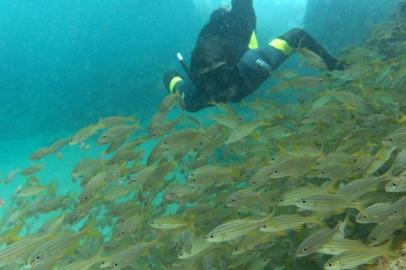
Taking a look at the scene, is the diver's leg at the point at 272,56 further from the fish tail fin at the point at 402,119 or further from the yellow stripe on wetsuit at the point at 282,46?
the fish tail fin at the point at 402,119

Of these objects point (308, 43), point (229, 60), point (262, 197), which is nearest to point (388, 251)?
point (262, 197)

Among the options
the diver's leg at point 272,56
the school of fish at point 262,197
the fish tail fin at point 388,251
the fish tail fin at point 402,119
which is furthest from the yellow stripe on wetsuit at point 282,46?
A: the fish tail fin at point 388,251

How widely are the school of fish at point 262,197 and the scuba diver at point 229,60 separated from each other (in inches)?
38.1

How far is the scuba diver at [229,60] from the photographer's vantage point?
6.82 meters

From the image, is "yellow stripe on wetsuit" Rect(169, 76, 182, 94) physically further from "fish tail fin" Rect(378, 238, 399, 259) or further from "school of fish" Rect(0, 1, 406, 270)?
"fish tail fin" Rect(378, 238, 399, 259)

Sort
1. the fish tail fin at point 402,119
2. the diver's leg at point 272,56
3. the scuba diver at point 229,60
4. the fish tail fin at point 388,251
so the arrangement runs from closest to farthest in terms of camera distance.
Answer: the fish tail fin at point 388,251, the fish tail fin at point 402,119, the scuba diver at point 229,60, the diver's leg at point 272,56

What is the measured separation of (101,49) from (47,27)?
2.37 metres

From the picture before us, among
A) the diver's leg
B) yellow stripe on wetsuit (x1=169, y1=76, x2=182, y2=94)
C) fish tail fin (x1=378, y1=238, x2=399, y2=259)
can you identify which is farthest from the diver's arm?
fish tail fin (x1=378, y1=238, x2=399, y2=259)

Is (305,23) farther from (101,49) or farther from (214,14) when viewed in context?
(214,14)

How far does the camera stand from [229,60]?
7.20 meters

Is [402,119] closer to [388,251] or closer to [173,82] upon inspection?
[388,251]

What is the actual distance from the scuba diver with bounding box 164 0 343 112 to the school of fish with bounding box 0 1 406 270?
38.1 inches

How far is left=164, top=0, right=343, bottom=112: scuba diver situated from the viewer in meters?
6.82

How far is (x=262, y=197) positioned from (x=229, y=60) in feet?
12.3
